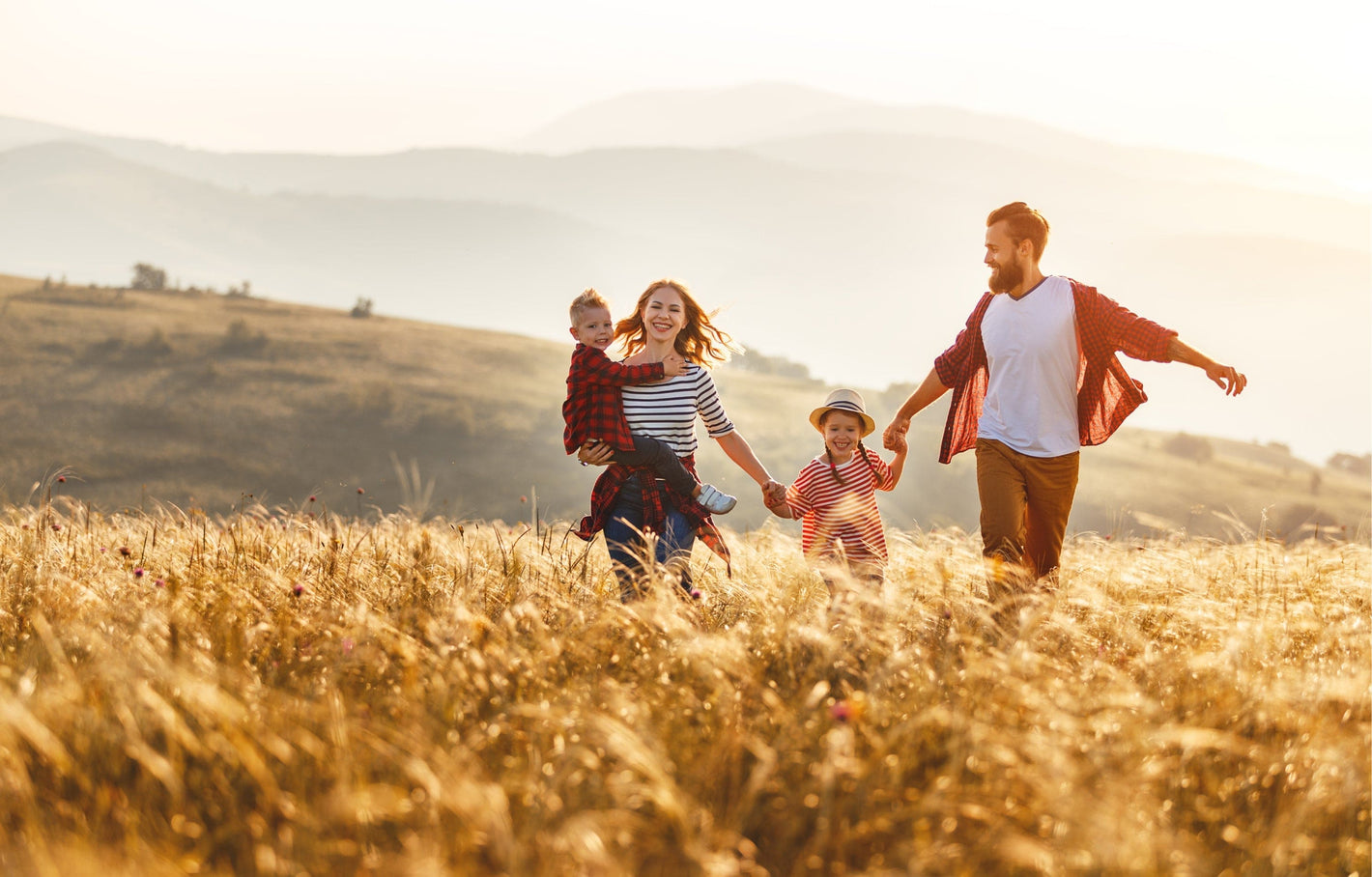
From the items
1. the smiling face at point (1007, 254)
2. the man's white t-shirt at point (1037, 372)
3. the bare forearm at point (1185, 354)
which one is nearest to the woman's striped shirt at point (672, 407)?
the man's white t-shirt at point (1037, 372)

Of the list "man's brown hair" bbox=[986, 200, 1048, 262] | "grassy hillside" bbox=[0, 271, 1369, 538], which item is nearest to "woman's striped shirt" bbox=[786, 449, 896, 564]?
"man's brown hair" bbox=[986, 200, 1048, 262]

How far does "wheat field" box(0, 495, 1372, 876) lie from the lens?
250 centimetres

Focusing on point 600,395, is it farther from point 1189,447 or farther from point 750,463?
point 1189,447

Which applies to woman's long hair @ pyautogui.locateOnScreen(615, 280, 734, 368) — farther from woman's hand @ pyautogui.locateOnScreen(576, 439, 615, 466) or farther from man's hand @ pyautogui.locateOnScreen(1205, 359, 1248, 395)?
man's hand @ pyautogui.locateOnScreen(1205, 359, 1248, 395)

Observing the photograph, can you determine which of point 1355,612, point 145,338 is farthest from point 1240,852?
point 145,338

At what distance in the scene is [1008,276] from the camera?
5.52 metres

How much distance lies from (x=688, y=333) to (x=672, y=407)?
22.7 inches

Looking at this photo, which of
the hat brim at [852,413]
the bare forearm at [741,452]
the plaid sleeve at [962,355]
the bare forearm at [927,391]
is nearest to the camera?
the bare forearm at [741,452]

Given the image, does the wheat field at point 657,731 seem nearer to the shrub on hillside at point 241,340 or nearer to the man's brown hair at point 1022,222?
the man's brown hair at point 1022,222

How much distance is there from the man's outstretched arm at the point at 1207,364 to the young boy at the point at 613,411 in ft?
8.10

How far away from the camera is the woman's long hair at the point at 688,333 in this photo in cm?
554

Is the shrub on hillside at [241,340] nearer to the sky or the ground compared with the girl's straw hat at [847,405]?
nearer to the ground

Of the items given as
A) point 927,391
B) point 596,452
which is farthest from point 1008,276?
point 596,452

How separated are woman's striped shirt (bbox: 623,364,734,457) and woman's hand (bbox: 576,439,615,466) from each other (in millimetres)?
171
